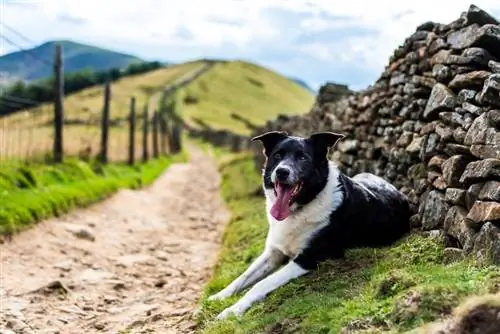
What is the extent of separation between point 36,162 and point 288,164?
43.4 ft

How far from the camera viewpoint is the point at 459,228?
7.30 metres

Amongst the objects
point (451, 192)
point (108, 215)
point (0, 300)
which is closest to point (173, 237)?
point (108, 215)

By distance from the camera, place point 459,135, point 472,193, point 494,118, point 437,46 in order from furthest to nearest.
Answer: point 437,46 → point 459,135 → point 494,118 → point 472,193

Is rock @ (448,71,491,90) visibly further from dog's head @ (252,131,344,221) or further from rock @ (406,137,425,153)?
dog's head @ (252,131,344,221)

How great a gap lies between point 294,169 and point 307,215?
628 mm

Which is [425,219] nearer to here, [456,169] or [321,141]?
[456,169]

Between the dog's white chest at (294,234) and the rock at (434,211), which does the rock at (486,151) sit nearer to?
the rock at (434,211)

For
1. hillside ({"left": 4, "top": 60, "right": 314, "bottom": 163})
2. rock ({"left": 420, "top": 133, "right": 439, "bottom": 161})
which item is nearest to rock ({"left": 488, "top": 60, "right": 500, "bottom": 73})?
rock ({"left": 420, "top": 133, "right": 439, "bottom": 161})

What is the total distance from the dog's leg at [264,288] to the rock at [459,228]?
1685 mm

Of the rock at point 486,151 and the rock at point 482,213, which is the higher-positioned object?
the rock at point 486,151

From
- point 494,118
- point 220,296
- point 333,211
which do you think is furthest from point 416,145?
point 220,296

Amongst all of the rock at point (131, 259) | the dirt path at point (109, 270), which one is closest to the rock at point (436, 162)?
the dirt path at point (109, 270)

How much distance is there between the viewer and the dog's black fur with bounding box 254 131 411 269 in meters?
8.13

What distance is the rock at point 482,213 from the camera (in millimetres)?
6648
